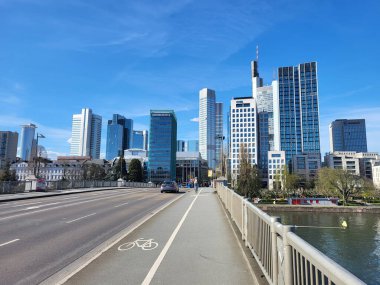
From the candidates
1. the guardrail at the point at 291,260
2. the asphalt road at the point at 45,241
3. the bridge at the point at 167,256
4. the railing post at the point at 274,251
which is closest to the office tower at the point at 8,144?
the asphalt road at the point at 45,241

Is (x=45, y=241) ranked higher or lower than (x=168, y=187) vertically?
lower

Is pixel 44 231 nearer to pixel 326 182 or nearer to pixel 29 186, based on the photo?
pixel 29 186

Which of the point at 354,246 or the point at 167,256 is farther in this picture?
the point at 354,246

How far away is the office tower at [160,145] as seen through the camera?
570ft

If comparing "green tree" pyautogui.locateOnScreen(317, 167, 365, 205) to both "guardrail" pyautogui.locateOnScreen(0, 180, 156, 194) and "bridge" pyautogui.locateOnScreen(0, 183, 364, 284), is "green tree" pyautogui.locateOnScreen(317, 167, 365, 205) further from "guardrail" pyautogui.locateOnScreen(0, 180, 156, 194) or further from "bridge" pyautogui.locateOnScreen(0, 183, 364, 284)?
"bridge" pyautogui.locateOnScreen(0, 183, 364, 284)

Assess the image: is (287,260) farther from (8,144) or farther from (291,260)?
(8,144)

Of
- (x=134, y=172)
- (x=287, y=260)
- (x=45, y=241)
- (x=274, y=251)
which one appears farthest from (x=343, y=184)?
(x=134, y=172)

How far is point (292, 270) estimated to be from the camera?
3873 millimetres

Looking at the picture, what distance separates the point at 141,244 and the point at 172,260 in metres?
1.99

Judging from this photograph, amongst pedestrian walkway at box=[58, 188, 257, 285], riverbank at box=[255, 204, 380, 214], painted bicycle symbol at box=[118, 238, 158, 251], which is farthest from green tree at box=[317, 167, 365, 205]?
painted bicycle symbol at box=[118, 238, 158, 251]

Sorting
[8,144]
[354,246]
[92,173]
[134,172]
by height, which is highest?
[8,144]

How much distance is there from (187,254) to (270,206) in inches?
2327

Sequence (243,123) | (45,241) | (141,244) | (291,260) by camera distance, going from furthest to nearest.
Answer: (243,123) → (45,241) → (141,244) → (291,260)

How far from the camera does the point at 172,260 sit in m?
7.26
